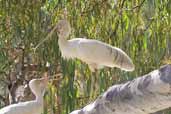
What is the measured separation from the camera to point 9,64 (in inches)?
175

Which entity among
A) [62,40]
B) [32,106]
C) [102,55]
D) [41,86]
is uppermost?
[62,40]

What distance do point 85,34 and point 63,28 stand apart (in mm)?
261

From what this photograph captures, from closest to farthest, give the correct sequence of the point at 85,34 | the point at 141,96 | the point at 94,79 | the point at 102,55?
1. the point at 141,96
2. the point at 94,79
3. the point at 102,55
4. the point at 85,34

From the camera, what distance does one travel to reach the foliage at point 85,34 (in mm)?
3465

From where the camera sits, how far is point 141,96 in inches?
62.9

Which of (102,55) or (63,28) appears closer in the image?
(63,28)

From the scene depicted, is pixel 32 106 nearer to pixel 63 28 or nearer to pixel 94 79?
pixel 94 79

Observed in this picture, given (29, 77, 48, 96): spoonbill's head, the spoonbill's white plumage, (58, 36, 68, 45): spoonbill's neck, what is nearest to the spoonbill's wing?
the spoonbill's white plumage

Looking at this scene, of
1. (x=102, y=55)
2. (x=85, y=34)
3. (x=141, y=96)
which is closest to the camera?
(x=141, y=96)

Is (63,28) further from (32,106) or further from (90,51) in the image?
(32,106)

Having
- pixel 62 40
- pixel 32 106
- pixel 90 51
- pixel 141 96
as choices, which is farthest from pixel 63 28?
pixel 141 96

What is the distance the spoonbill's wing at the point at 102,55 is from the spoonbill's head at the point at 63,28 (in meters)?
0.14

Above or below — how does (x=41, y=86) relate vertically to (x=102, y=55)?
below

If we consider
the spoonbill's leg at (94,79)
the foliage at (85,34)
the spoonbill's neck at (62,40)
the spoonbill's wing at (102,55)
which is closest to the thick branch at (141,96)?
the foliage at (85,34)
